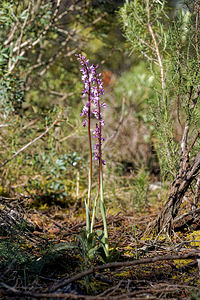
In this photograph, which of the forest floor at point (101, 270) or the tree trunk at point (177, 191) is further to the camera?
the tree trunk at point (177, 191)

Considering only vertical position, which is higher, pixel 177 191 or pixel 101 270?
pixel 177 191

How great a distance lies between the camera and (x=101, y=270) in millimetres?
1591

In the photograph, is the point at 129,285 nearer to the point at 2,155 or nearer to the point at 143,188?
the point at 143,188

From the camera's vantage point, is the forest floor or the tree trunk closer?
the forest floor

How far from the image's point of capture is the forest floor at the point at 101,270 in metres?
1.30

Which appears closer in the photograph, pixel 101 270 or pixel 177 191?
pixel 101 270

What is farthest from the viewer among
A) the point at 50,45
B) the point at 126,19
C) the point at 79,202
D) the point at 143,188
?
the point at 50,45

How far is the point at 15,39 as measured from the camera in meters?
3.66

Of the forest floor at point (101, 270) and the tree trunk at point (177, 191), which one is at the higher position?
the tree trunk at point (177, 191)

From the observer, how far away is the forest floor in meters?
1.30

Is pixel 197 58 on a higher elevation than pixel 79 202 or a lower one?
higher

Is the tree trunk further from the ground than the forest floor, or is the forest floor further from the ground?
the tree trunk

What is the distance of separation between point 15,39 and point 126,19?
1732mm

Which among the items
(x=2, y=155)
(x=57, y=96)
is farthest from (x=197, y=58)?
(x=57, y=96)
